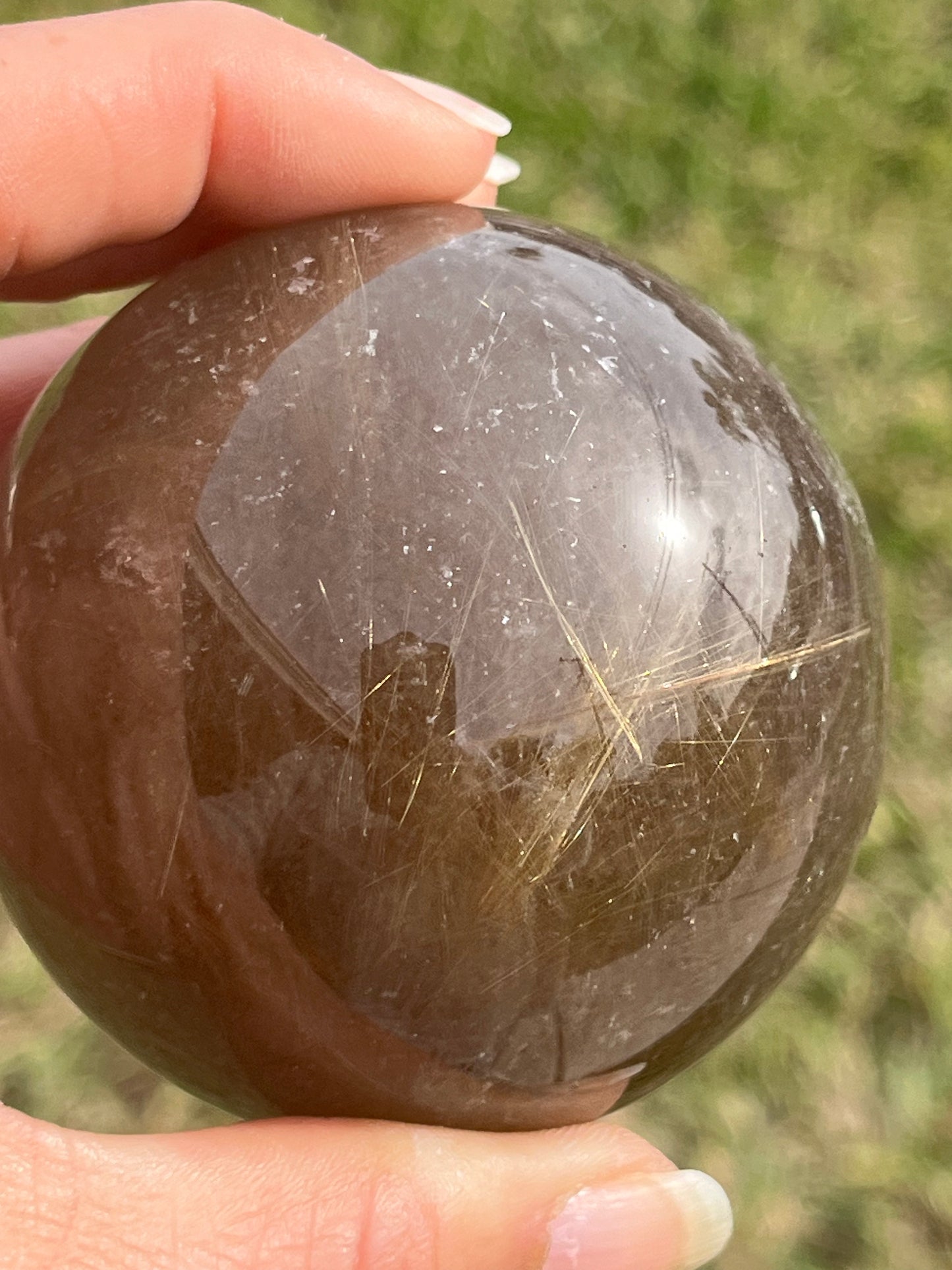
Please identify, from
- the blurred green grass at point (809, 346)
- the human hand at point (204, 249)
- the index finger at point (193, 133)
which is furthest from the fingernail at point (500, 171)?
the blurred green grass at point (809, 346)

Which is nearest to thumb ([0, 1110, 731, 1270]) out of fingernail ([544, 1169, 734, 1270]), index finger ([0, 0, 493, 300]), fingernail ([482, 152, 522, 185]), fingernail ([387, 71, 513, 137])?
fingernail ([544, 1169, 734, 1270])

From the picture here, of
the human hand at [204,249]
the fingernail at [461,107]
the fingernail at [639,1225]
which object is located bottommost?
the fingernail at [639,1225]

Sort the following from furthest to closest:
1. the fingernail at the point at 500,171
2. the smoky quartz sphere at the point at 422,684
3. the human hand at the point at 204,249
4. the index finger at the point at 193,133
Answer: the fingernail at the point at 500,171
the index finger at the point at 193,133
the human hand at the point at 204,249
the smoky quartz sphere at the point at 422,684

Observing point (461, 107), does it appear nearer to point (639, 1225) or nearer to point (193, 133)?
point (193, 133)

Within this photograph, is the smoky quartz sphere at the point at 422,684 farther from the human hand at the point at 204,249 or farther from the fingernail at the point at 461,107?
the fingernail at the point at 461,107

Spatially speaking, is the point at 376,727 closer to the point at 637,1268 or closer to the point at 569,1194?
the point at 569,1194

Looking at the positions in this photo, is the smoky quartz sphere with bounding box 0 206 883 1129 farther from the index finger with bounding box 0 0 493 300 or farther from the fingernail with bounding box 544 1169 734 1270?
the index finger with bounding box 0 0 493 300

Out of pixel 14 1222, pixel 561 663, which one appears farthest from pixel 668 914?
pixel 14 1222
